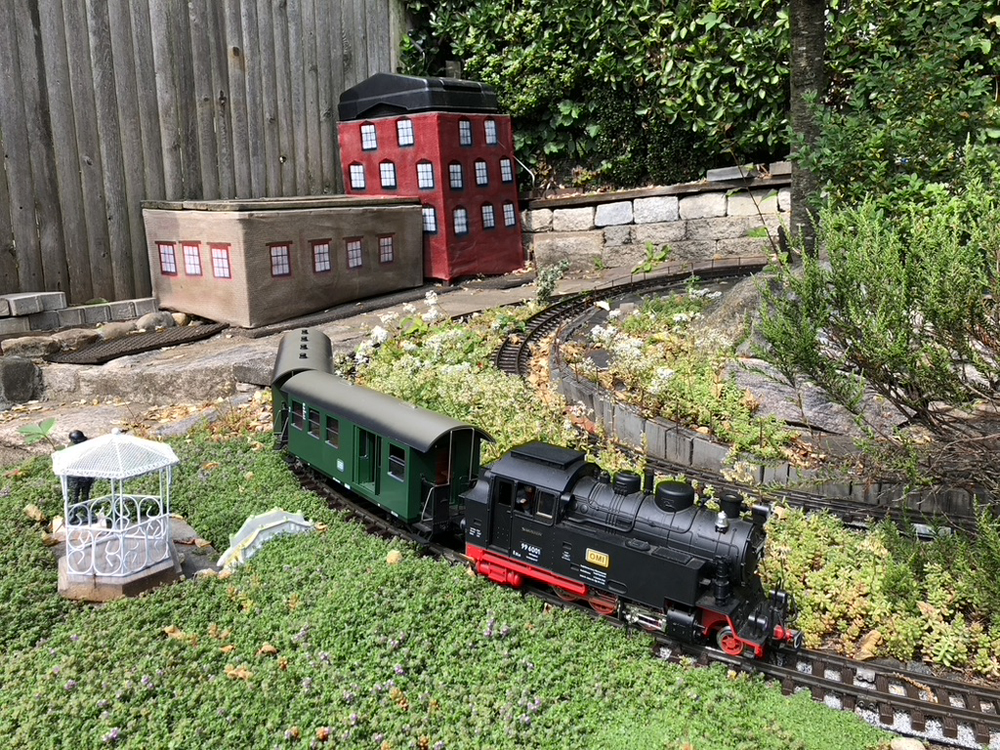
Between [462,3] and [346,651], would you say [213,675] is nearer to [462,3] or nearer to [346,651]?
[346,651]

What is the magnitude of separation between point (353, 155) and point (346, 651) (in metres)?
12.2

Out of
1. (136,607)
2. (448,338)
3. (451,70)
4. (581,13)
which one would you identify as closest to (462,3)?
(451,70)

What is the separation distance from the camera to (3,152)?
39.0 ft

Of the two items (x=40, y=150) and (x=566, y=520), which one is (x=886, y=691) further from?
(x=40, y=150)

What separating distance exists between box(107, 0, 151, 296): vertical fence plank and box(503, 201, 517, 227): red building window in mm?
6864

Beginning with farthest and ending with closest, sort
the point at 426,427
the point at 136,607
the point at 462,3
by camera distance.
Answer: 1. the point at 462,3
2. the point at 426,427
3. the point at 136,607

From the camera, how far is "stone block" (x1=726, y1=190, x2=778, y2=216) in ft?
50.5

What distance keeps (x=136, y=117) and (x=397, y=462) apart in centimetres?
894

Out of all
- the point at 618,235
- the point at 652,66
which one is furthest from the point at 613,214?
the point at 652,66

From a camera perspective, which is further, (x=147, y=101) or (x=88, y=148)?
(x=147, y=101)

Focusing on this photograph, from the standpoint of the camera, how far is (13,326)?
11.9 m

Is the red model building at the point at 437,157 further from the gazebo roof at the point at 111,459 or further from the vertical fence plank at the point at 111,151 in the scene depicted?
the gazebo roof at the point at 111,459

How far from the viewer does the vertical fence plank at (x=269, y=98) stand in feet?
49.2

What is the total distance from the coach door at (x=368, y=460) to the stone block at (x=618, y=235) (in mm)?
10211
